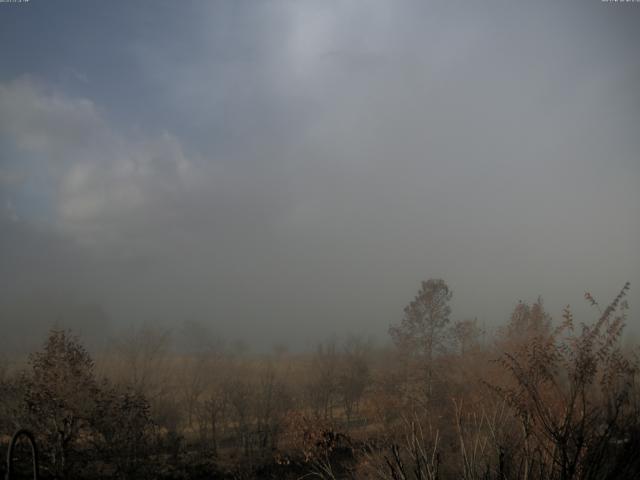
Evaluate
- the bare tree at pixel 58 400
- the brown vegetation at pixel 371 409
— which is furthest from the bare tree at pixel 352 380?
the bare tree at pixel 58 400

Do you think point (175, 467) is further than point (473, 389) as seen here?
No

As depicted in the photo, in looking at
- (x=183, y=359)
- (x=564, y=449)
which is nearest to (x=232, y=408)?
(x=183, y=359)

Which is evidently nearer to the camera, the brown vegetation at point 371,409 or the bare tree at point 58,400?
the brown vegetation at point 371,409

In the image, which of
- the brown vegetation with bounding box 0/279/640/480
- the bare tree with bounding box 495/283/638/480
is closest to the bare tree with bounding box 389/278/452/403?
the brown vegetation with bounding box 0/279/640/480

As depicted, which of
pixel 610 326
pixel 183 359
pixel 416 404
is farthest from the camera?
pixel 183 359

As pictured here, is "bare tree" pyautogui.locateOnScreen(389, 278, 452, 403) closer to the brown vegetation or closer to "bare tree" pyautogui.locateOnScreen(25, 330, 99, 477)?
the brown vegetation

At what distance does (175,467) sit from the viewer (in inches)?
1122

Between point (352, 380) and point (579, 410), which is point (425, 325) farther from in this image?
point (579, 410)

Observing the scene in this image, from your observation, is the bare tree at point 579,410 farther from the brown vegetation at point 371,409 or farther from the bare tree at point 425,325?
the bare tree at point 425,325

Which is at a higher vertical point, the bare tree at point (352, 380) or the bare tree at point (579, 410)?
the bare tree at point (579, 410)

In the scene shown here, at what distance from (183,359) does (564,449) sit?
66402 millimetres

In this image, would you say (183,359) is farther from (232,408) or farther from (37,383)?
(37,383)

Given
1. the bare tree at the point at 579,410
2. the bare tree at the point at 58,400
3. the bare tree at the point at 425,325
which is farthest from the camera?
the bare tree at the point at 425,325

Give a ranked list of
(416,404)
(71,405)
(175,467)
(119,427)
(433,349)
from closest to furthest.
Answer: (71,405) → (119,427) → (175,467) → (416,404) → (433,349)
